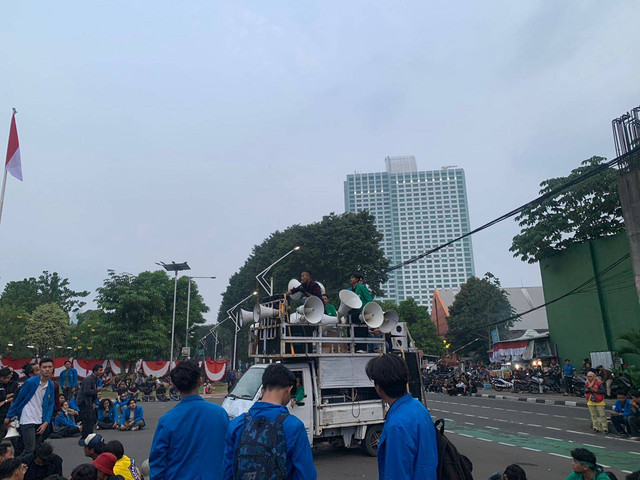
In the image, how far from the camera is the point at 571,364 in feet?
78.2

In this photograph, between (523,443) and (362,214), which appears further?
(362,214)

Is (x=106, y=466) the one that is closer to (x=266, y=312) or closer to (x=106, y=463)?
(x=106, y=463)

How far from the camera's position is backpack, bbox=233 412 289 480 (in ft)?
8.45

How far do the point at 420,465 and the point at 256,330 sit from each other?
24.1ft

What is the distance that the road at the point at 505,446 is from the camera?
8195 mm

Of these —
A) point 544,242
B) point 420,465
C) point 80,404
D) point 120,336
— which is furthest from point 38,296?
point 420,465

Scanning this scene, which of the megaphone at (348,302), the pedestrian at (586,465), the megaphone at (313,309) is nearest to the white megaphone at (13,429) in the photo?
the megaphone at (313,309)

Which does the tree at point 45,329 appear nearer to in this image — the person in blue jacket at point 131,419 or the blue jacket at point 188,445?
the person in blue jacket at point 131,419

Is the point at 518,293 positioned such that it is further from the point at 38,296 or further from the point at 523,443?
the point at 38,296

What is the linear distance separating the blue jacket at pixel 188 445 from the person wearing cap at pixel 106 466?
4.17ft

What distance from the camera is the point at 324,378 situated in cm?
853

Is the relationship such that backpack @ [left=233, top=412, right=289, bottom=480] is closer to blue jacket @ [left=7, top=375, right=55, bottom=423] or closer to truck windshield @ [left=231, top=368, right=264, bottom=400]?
truck windshield @ [left=231, top=368, right=264, bottom=400]

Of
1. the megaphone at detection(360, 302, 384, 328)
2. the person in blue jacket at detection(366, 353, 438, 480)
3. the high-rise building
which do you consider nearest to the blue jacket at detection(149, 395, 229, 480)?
the person in blue jacket at detection(366, 353, 438, 480)

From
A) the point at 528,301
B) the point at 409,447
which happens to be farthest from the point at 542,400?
the point at 528,301
